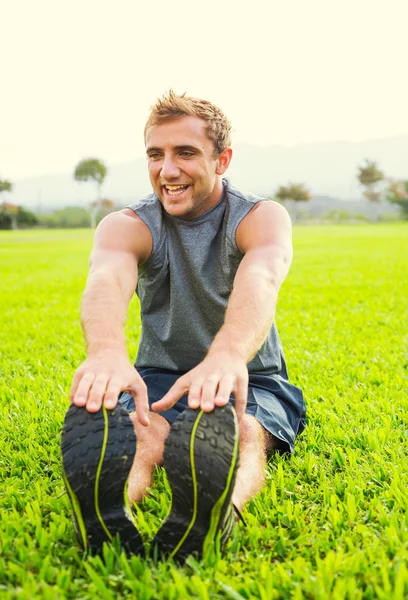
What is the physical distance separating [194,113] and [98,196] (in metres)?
75.3

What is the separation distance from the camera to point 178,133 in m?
2.75

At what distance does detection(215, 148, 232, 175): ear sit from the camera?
2932 mm

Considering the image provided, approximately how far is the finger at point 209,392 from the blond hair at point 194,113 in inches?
51.7

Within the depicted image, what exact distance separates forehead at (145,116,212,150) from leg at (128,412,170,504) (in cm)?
118

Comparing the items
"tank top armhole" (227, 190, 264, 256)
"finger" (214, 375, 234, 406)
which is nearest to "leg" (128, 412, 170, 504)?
"finger" (214, 375, 234, 406)

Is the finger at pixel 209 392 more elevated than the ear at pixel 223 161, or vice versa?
the ear at pixel 223 161

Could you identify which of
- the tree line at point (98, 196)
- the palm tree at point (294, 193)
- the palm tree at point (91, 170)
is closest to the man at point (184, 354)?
the tree line at point (98, 196)

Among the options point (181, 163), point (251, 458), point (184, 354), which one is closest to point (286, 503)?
point (251, 458)

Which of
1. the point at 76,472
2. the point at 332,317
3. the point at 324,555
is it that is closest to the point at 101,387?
the point at 76,472

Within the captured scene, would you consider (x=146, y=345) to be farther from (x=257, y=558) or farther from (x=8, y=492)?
(x=257, y=558)

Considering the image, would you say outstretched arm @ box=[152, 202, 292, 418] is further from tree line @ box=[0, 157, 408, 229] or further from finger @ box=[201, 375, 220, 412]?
tree line @ box=[0, 157, 408, 229]

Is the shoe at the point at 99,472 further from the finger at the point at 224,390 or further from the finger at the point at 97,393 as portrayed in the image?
the finger at the point at 224,390

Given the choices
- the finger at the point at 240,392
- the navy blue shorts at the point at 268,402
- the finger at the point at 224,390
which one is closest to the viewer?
the finger at the point at 224,390

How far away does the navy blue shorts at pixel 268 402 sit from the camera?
271cm
